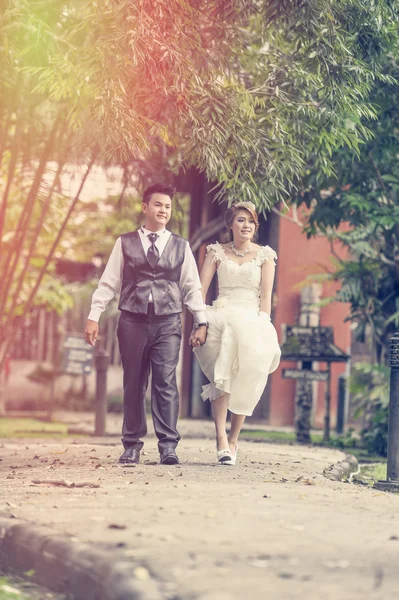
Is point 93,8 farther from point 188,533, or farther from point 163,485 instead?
point 188,533

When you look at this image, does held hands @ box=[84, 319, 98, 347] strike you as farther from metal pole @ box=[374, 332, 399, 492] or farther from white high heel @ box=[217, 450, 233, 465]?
metal pole @ box=[374, 332, 399, 492]

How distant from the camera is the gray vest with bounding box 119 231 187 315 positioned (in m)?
8.33

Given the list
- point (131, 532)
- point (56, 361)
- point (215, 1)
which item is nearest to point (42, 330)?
point (56, 361)

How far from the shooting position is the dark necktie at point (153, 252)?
8.32 metres

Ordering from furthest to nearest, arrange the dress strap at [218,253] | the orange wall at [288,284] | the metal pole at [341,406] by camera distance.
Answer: the orange wall at [288,284] → the metal pole at [341,406] → the dress strap at [218,253]

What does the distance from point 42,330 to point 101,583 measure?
24.1 metres

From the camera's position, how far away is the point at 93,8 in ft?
30.3

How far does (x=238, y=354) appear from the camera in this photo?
8.68 metres

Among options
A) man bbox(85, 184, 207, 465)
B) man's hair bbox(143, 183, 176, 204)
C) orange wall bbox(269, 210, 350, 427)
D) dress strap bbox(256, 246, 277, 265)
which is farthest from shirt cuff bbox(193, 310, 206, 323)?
orange wall bbox(269, 210, 350, 427)

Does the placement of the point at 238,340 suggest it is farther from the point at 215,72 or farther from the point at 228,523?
the point at 228,523

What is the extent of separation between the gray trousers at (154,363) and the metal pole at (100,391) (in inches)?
242

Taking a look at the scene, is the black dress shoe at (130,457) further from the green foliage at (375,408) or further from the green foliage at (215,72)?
the green foliage at (375,408)

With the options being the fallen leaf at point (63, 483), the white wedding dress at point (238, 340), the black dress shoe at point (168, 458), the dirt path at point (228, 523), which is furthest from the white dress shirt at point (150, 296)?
the fallen leaf at point (63, 483)

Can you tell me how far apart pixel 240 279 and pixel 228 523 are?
3.67 meters
